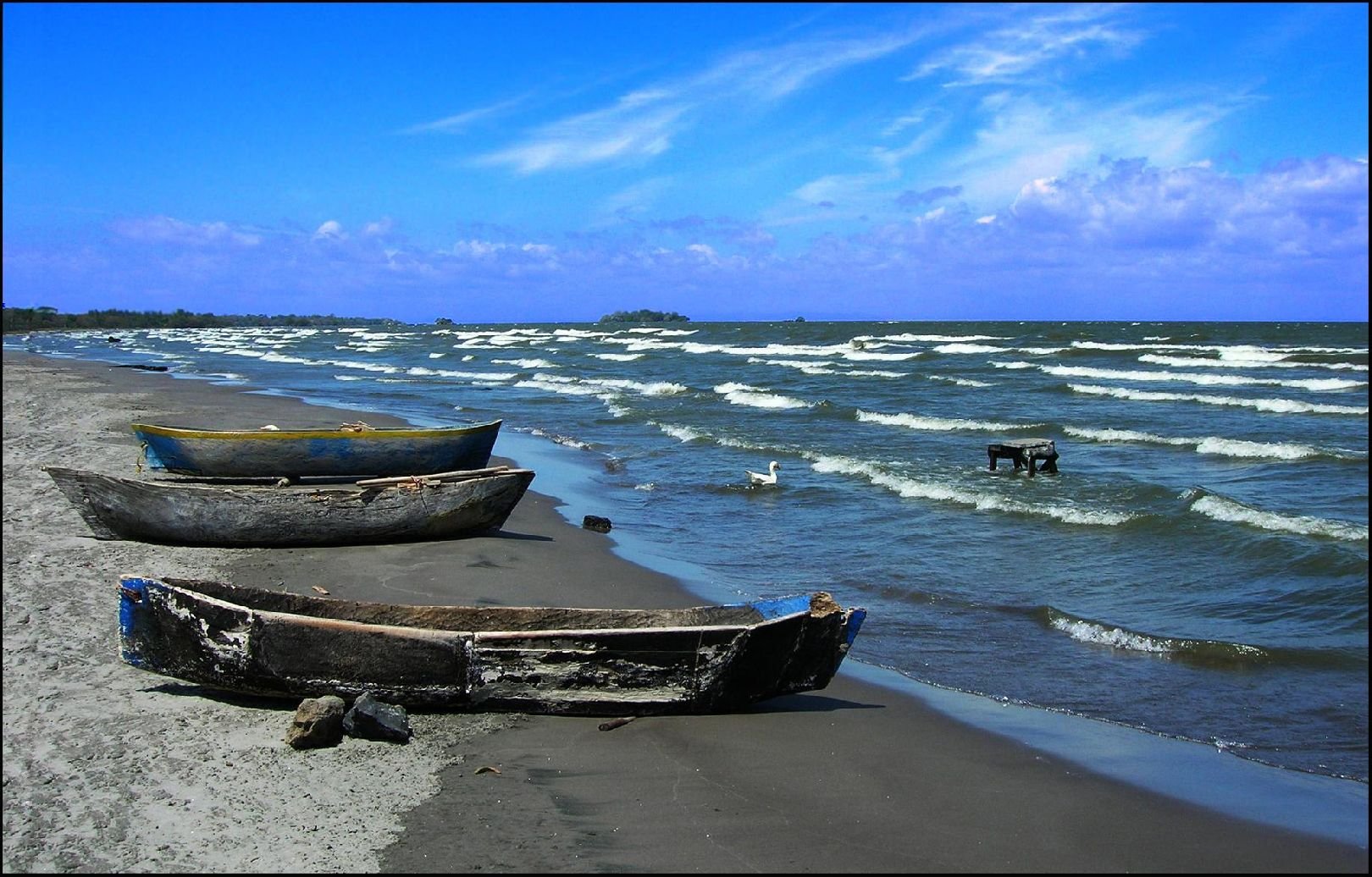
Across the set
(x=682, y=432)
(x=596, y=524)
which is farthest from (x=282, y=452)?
(x=682, y=432)

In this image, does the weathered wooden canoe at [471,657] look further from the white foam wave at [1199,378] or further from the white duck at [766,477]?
the white foam wave at [1199,378]

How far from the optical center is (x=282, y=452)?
12336mm

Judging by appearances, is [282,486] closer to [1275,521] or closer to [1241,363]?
[1275,521]

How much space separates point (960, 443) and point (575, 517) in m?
9.22

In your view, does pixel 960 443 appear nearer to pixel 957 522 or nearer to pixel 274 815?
pixel 957 522

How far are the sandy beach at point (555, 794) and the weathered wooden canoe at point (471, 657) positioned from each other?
15cm

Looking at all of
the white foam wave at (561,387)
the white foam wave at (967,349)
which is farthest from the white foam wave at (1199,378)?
the white foam wave at (561,387)

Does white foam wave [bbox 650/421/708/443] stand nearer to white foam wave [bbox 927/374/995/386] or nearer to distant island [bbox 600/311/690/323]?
white foam wave [bbox 927/374/995/386]

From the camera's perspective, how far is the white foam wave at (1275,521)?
35.2 ft

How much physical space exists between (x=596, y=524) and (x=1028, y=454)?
7139mm

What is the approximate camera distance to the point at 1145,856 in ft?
14.5

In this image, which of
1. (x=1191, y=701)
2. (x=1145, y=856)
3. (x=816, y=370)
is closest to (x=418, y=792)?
(x=1145, y=856)

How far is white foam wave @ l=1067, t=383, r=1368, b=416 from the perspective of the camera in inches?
893

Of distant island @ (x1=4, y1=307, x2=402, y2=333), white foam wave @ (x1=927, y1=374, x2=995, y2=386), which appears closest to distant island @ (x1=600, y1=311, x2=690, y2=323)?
distant island @ (x1=4, y1=307, x2=402, y2=333)
